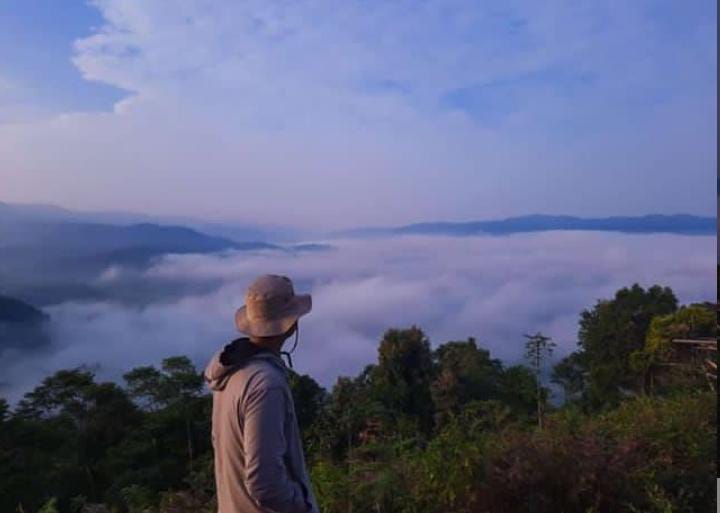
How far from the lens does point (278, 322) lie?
105 inches

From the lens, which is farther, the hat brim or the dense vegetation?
the dense vegetation

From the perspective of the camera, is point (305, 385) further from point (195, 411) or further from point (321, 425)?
point (195, 411)

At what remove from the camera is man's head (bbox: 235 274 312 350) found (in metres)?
2.66

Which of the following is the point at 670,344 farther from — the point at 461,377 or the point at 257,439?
the point at 257,439

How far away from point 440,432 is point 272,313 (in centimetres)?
246

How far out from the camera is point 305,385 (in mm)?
6242

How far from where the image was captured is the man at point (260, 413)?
248 cm

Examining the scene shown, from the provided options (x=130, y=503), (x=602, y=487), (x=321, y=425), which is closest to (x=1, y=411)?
(x=130, y=503)

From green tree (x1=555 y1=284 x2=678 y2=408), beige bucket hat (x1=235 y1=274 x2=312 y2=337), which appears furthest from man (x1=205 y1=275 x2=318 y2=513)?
green tree (x1=555 y1=284 x2=678 y2=408)

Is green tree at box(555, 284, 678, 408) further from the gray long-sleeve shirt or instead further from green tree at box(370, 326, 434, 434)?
the gray long-sleeve shirt

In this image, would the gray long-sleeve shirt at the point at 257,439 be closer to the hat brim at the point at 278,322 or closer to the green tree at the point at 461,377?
the hat brim at the point at 278,322

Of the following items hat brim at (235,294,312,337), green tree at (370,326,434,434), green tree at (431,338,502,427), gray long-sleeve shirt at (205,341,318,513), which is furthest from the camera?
green tree at (370,326,434,434)

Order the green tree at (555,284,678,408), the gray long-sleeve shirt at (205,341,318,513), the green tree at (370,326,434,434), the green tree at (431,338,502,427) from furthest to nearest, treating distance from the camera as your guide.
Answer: the green tree at (555,284,678,408) → the green tree at (370,326,434,434) → the green tree at (431,338,502,427) → the gray long-sleeve shirt at (205,341,318,513)

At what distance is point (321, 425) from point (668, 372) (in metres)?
3.07
